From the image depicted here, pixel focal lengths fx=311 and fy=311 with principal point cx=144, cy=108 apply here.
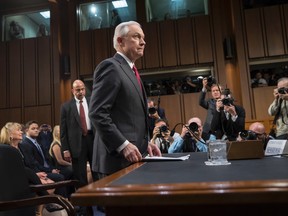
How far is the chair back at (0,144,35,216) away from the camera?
51.9 inches

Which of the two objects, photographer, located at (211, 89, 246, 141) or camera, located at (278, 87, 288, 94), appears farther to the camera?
camera, located at (278, 87, 288, 94)

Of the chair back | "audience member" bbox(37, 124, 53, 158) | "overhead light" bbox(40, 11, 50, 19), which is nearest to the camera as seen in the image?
the chair back

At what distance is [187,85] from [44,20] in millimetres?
3682

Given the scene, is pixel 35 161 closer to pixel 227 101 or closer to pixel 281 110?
pixel 227 101

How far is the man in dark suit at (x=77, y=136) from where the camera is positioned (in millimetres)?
2967

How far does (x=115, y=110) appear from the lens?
141cm

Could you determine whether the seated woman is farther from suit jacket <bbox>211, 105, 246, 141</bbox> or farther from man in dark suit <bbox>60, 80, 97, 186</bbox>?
suit jacket <bbox>211, 105, 246, 141</bbox>

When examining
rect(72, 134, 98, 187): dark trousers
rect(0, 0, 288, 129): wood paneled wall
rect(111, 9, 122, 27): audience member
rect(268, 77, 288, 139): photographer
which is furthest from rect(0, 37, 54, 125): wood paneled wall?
rect(268, 77, 288, 139): photographer

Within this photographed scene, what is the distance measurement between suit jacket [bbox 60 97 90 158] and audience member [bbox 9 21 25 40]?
4.78m

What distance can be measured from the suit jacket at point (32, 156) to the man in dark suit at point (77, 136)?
A: 23.0 inches

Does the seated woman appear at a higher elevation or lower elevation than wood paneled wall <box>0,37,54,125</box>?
lower

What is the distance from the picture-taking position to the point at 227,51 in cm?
612

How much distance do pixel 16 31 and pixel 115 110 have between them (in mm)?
6757

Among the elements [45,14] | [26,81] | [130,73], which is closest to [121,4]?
[45,14]
